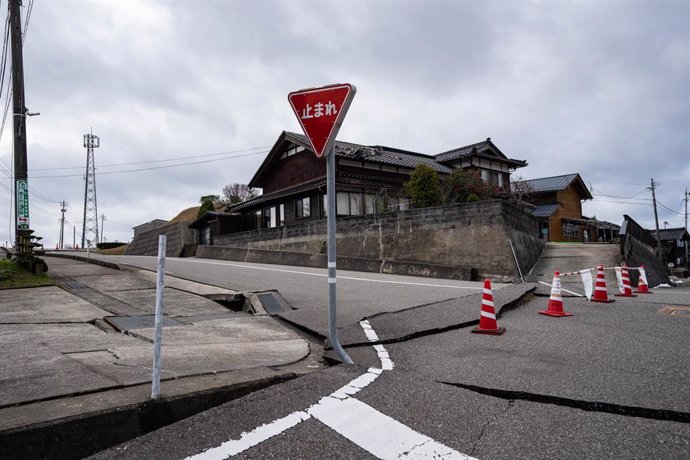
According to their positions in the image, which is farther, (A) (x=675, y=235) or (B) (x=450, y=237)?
(A) (x=675, y=235)

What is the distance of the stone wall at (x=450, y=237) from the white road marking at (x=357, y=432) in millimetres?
12919

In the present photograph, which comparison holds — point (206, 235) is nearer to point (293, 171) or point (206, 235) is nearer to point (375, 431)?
point (293, 171)

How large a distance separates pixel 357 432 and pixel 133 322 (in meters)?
4.71

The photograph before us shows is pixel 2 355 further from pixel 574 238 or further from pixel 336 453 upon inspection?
pixel 574 238

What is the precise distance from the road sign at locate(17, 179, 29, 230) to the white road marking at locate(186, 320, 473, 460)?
12.3m

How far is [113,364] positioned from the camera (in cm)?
395

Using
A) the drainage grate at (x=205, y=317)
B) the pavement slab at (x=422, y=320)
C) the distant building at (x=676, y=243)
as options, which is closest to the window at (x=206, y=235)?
the drainage grate at (x=205, y=317)

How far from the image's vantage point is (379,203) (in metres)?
26.1

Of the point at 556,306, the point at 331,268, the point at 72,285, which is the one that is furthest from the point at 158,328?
the point at 72,285

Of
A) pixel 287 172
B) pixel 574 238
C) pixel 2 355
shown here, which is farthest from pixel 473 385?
pixel 574 238

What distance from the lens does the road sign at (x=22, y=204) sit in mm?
12055

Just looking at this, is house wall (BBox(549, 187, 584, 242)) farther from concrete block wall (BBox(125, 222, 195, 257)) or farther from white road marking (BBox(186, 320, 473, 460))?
white road marking (BBox(186, 320, 473, 460))

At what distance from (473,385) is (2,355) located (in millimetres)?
4340

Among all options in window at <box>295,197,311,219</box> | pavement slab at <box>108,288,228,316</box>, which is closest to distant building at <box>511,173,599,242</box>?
window at <box>295,197,311,219</box>
